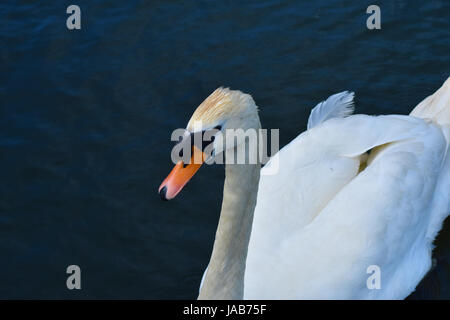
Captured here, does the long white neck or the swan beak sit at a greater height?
the swan beak

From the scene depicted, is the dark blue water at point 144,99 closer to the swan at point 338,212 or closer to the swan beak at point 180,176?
the swan at point 338,212

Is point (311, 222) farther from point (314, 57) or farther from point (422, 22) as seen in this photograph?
point (422, 22)

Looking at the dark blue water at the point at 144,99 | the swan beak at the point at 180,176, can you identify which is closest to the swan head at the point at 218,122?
the swan beak at the point at 180,176

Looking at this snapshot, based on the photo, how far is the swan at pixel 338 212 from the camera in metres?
4.96

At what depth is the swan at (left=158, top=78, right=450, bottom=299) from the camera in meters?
4.96

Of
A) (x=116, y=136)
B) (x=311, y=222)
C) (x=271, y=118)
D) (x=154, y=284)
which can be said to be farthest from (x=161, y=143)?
(x=311, y=222)

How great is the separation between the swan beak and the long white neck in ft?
0.69

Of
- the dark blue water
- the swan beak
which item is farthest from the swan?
the dark blue water

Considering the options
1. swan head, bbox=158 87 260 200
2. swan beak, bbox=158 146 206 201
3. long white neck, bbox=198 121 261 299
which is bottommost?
long white neck, bbox=198 121 261 299

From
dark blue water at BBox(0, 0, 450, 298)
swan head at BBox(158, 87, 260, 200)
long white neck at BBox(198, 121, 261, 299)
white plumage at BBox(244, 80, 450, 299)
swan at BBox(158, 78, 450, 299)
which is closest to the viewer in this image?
swan head at BBox(158, 87, 260, 200)

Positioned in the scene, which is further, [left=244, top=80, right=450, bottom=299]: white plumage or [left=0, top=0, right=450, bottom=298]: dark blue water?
[left=0, top=0, right=450, bottom=298]: dark blue water

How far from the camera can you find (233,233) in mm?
4820

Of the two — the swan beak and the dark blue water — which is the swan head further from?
the dark blue water

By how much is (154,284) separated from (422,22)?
16.4 feet
